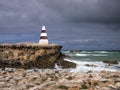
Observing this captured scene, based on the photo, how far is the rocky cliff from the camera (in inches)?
1352

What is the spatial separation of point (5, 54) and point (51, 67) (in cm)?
601

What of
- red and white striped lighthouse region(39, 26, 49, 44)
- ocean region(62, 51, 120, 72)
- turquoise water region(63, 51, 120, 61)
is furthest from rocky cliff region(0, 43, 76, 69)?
turquoise water region(63, 51, 120, 61)

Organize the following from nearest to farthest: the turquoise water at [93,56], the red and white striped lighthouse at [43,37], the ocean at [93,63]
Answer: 1. the ocean at [93,63]
2. the red and white striped lighthouse at [43,37]
3. the turquoise water at [93,56]

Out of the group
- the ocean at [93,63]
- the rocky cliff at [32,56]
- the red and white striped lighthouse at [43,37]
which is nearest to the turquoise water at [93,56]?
the ocean at [93,63]

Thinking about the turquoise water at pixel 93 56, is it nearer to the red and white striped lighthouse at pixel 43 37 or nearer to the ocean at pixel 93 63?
the ocean at pixel 93 63

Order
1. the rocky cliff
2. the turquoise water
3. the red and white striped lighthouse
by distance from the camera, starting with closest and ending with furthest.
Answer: the rocky cliff < the red and white striped lighthouse < the turquoise water

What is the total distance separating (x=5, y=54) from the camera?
36.2 meters

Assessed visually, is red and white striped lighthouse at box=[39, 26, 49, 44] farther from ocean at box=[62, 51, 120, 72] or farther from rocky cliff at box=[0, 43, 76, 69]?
ocean at box=[62, 51, 120, 72]

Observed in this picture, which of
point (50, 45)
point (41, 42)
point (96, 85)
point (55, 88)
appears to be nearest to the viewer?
point (55, 88)

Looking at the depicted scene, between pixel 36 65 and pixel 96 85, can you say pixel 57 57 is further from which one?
pixel 96 85

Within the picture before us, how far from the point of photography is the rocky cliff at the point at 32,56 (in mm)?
34344

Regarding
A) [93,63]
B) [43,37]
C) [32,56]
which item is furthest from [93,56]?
[32,56]

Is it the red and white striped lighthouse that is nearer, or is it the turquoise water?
the red and white striped lighthouse

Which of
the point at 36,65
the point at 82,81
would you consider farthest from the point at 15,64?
the point at 82,81
